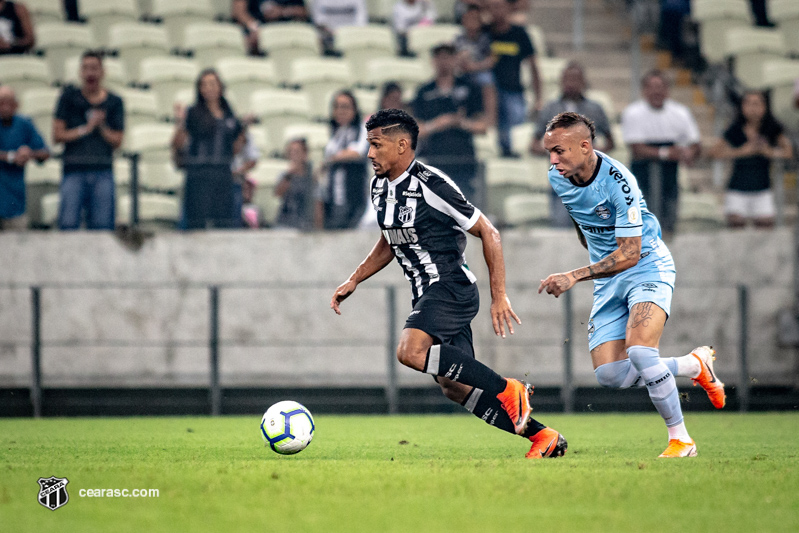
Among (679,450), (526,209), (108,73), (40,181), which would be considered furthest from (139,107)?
(679,450)

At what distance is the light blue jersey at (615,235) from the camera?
6449 mm

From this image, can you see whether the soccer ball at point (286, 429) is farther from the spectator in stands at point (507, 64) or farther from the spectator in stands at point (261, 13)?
the spectator in stands at point (261, 13)

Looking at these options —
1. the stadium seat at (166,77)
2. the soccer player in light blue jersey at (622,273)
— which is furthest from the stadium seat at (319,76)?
the soccer player in light blue jersey at (622,273)

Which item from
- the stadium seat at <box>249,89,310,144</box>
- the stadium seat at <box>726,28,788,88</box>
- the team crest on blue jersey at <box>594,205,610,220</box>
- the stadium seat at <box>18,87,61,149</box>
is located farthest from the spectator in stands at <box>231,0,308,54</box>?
the team crest on blue jersey at <box>594,205,610,220</box>

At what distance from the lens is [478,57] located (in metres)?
13.4

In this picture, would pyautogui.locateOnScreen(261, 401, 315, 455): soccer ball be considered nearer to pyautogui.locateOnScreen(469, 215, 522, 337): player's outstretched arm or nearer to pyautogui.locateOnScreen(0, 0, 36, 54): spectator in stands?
pyautogui.locateOnScreen(469, 215, 522, 337): player's outstretched arm

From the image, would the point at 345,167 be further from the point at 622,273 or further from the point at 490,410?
the point at 490,410

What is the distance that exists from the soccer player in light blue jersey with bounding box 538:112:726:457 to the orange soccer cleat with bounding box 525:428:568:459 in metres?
0.61

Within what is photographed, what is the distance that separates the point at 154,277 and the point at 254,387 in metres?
1.75

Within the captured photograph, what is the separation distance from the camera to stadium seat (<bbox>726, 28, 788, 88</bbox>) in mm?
15016

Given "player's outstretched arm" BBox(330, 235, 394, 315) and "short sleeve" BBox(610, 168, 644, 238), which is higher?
"short sleeve" BBox(610, 168, 644, 238)

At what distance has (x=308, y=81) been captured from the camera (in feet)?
48.9

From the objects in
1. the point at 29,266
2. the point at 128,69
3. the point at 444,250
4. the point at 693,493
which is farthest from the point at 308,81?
the point at 693,493

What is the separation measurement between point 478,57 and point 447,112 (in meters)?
1.50
